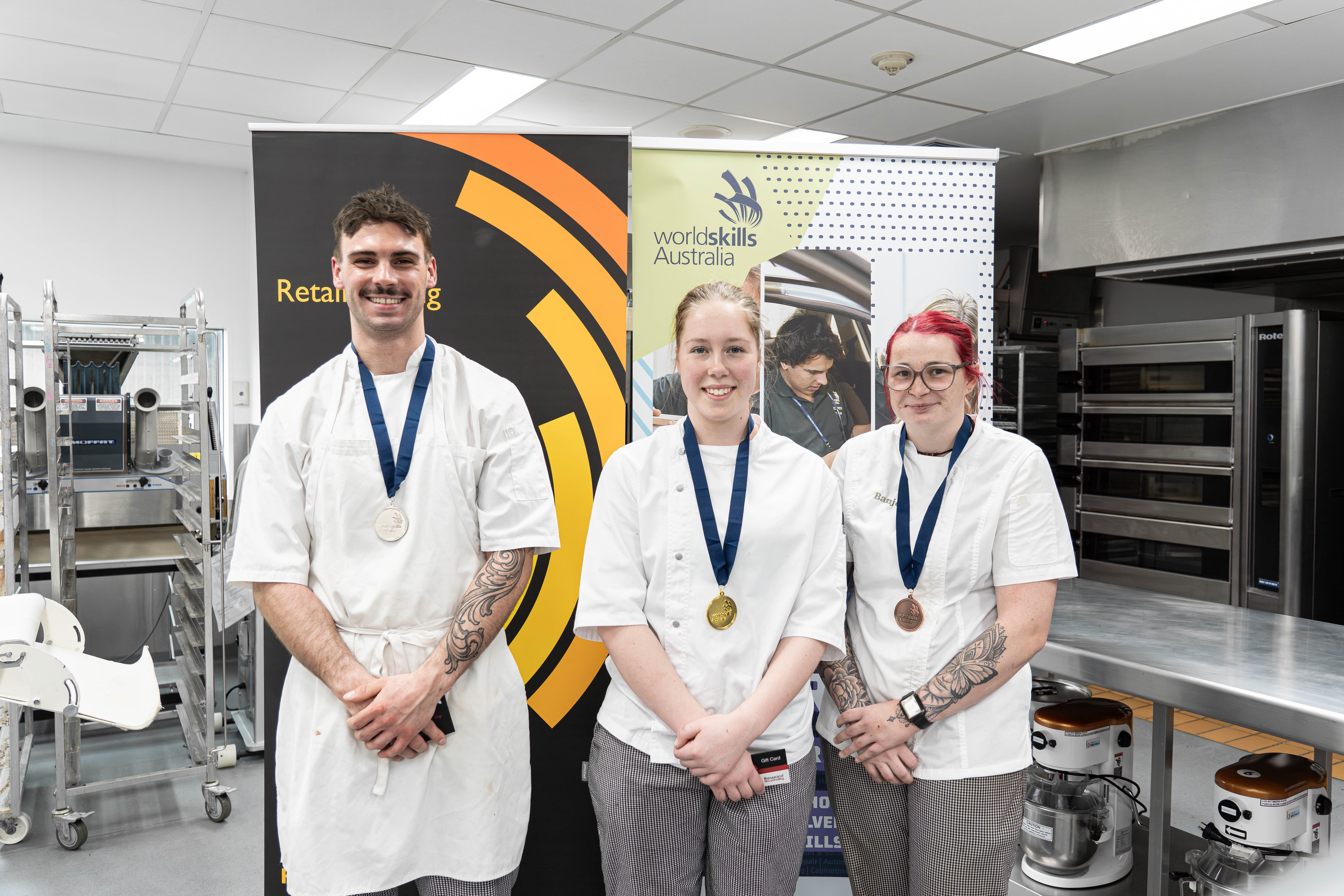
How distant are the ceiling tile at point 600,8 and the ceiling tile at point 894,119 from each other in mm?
1482

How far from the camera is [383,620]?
4.97 ft

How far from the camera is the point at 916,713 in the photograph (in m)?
1.51

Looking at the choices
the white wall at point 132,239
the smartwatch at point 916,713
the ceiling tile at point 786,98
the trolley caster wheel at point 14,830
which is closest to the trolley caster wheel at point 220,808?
the trolley caster wheel at point 14,830

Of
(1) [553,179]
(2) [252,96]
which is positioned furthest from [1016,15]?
(2) [252,96]

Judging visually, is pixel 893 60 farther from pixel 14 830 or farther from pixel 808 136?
pixel 14 830

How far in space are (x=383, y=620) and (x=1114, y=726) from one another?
78.1 inches

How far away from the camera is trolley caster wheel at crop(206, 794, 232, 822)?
10.8 feet

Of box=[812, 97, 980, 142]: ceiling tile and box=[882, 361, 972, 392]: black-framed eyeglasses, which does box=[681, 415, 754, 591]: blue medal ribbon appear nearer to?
box=[882, 361, 972, 392]: black-framed eyeglasses

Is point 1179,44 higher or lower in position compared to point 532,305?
higher

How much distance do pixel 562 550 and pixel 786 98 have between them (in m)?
3.08

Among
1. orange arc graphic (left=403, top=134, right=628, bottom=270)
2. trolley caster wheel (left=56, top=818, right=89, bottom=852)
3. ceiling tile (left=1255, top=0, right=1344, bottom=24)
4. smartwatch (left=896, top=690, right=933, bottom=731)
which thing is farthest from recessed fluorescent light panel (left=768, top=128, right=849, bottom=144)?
trolley caster wheel (left=56, top=818, right=89, bottom=852)

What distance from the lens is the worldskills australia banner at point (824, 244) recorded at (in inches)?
87.2

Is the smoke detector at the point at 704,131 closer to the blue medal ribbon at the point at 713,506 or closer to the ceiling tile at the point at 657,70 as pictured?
the ceiling tile at the point at 657,70

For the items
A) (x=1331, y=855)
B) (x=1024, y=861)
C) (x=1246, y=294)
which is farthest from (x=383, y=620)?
(x=1246, y=294)
